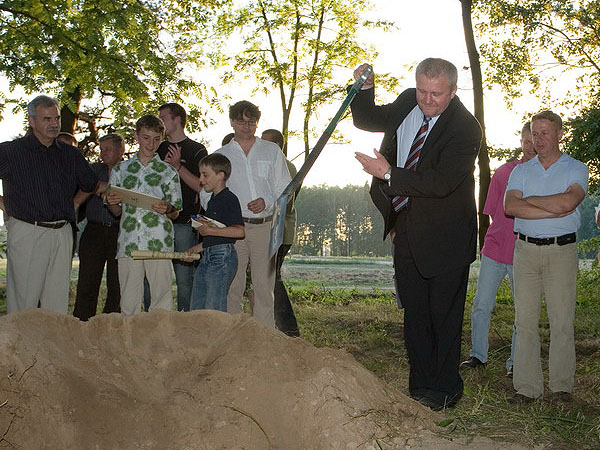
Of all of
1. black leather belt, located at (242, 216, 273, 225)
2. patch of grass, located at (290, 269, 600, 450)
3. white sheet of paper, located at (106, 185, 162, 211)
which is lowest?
patch of grass, located at (290, 269, 600, 450)

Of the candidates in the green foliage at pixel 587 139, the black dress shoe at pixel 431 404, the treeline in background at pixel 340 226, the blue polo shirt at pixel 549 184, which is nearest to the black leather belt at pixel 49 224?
the black dress shoe at pixel 431 404

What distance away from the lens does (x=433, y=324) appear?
4.64 meters

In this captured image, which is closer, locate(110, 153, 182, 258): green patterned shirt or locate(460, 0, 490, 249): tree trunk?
locate(110, 153, 182, 258): green patterned shirt

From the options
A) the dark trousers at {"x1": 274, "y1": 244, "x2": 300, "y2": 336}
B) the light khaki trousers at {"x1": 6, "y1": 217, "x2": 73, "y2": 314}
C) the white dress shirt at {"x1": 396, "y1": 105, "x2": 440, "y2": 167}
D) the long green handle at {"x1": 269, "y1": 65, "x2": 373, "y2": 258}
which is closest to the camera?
the white dress shirt at {"x1": 396, "y1": 105, "x2": 440, "y2": 167}

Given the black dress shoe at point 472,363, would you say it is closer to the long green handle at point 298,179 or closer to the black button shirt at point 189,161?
the long green handle at point 298,179

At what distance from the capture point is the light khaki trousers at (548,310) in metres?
5.29

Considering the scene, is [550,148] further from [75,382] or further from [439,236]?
[75,382]

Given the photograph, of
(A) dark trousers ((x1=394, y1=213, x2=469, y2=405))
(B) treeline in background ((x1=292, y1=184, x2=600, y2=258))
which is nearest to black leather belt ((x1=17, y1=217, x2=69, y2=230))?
(A) dark trousers ((x1=394, y1=213, x2=469, y2=405))

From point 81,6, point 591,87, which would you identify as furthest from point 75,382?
point 591,87

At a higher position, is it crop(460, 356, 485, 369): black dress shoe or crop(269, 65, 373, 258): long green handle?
crop(269, 65, 373, 258): long green handle

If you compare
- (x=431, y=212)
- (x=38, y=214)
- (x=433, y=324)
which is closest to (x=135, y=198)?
(x=38, y=214)

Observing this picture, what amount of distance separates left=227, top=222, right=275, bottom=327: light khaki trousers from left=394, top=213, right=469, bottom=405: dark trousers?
5.73 feet

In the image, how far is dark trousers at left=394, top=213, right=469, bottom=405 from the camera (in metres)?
4.54

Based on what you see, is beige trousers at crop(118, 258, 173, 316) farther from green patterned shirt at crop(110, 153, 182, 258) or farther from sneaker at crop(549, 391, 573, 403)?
sneaker at crop(549, 391, 573, 403)
